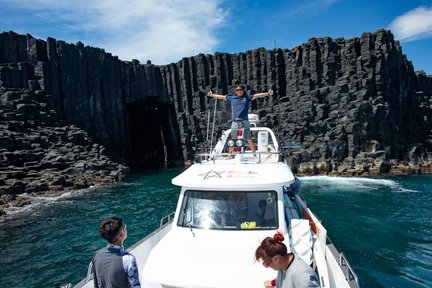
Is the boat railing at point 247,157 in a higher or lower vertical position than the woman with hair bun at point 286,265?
higher

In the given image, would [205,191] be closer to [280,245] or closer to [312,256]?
[312,256]

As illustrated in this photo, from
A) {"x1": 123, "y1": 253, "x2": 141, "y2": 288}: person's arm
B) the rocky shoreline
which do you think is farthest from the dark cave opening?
{"x1": 123, "y1": 253, "x2": 141, "y2": 288}: person's arm

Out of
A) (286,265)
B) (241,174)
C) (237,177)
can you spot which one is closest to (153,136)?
(241,174)

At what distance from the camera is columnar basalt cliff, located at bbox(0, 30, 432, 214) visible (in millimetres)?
37875

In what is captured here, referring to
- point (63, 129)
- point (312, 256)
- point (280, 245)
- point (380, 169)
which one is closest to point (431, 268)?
point (312, 256)

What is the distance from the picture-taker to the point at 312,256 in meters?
6.82

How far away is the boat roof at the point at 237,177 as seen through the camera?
7152mm

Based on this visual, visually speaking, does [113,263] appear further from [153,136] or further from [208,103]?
[153,136]

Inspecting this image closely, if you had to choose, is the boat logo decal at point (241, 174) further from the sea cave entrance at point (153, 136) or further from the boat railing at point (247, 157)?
the sea cave entrance at point (153, 136)

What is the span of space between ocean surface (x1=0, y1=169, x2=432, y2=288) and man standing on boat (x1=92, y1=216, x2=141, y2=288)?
8.13m

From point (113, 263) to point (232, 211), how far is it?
11.1ft

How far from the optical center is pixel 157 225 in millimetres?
18156

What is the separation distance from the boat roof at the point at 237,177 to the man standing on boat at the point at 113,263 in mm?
3092

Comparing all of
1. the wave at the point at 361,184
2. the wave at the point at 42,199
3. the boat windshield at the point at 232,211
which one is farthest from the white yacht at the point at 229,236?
the wave at the point at 361,184
